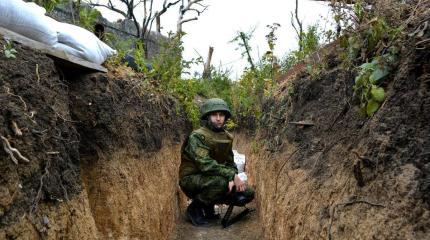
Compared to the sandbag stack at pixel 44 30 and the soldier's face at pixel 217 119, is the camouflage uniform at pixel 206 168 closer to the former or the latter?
the soldier's face at pixel 217 119

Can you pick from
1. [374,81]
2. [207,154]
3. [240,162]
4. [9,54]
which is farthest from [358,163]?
[240,162]

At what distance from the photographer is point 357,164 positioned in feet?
6.86

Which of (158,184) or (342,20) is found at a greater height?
(342,20)

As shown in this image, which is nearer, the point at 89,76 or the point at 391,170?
the point at 391,170

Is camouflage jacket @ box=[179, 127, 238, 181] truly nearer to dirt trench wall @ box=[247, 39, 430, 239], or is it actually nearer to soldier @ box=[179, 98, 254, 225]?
soldier @ box=[179, 98, 254, 225]

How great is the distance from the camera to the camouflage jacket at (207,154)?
5742 millimetres

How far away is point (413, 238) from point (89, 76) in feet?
10.2

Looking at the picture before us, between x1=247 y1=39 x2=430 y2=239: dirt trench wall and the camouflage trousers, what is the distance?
1.90m

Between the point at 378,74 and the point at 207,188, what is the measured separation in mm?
4037

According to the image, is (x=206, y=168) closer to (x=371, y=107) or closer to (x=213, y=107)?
(x=213, y=107)

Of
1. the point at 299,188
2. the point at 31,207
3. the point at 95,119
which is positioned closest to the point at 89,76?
the point at 95,119

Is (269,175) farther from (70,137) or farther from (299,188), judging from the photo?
(70,137)

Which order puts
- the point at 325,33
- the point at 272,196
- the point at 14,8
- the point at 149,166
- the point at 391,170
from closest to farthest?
the point at 391,170, the point at 14,8, the point at 325,33, the point at 272,196, the point at 149,166

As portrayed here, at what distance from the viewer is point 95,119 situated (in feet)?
12.0
